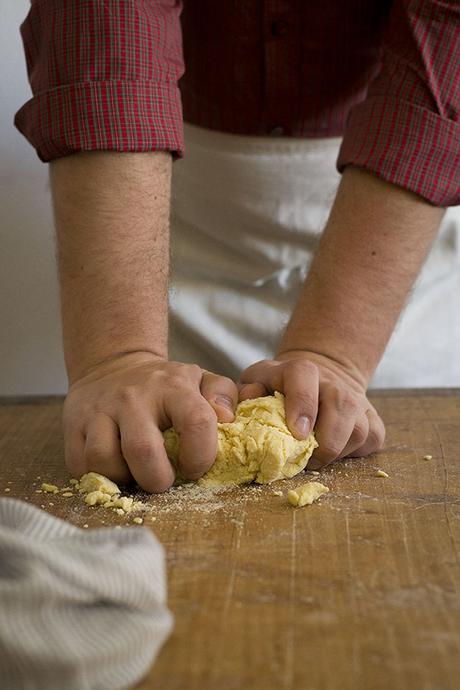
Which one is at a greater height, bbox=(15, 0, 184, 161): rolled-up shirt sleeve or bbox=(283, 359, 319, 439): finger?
bbox=(15, 0, 184, 161): rolled-up shirt sleeve

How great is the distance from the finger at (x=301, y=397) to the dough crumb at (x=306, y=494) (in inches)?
2.7

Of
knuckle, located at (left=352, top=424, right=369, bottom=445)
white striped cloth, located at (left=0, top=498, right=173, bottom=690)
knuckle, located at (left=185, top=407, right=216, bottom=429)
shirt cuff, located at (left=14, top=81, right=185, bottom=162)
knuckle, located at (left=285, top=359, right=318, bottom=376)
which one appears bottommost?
knuckle, located at (left=352, top=424, right=369, bottom=445)

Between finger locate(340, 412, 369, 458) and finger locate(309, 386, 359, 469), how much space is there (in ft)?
0.04

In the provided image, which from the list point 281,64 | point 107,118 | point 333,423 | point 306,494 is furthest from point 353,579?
point 281,64

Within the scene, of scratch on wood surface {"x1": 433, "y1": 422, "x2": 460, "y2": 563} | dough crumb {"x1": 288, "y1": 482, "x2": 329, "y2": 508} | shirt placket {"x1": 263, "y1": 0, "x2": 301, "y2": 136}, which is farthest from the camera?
shirt placket {"x1": 263, "y1": 0, "x2": 301, "y2": 136}

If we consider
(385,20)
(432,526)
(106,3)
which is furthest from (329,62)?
(432,526)

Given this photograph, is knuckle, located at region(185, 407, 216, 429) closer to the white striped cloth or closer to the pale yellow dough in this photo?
the pale yellow dough

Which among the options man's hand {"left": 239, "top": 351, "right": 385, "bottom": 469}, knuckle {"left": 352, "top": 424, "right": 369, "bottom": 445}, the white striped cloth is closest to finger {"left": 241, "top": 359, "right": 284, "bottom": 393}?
man's hand {"left": 239, "top": 351, "right": 385, "bottom": 469}

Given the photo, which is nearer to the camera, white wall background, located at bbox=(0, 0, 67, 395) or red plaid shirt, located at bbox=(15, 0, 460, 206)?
red plaid shirt, located at bbox=(15, 0, 460, 206)

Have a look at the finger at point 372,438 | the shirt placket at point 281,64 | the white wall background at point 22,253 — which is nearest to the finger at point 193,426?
the finger at point 372,438

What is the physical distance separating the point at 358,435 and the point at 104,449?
0.31 m

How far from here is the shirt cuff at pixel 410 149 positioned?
1.19m

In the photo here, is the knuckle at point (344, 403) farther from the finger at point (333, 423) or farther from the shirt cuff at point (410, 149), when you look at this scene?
the shirt cuff at point (410, 149)

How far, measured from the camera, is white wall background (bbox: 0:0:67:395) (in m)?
2.01
